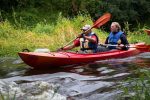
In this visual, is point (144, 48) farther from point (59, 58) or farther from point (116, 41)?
point (59, 58)

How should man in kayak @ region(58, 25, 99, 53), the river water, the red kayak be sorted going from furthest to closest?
man in kayak @ region(58, 25, 99, 53) < the red kayak < the river water

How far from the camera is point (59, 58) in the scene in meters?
9.12

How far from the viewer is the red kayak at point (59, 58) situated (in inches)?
348

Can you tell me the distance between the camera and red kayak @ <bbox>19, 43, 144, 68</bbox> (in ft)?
29.0

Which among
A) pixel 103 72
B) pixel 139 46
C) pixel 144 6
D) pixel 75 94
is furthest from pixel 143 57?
pixel 144 6

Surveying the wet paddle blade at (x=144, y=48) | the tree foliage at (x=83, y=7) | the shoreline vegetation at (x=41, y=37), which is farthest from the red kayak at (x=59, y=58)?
the tree foliage at (x=83, y=7)

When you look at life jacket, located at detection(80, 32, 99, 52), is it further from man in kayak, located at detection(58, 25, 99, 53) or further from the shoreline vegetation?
the shoreline vegetation

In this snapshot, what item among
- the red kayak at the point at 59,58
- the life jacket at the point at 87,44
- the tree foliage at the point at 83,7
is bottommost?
the red kayak at the point at 59,58

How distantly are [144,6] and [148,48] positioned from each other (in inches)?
543

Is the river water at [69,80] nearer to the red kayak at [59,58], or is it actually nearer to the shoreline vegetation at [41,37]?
the red kayak at [59,58]

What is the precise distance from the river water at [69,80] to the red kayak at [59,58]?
5.0 inches

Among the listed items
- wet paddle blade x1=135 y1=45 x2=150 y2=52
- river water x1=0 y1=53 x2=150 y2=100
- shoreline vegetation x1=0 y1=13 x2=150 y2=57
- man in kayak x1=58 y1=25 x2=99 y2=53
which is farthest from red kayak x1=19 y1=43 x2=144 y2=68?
shoreline vegetation x1=0 y1=13 x2=150 y2=57

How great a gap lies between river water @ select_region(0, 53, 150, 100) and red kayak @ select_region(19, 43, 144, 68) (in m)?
0.13

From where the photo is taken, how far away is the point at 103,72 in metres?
8.74
